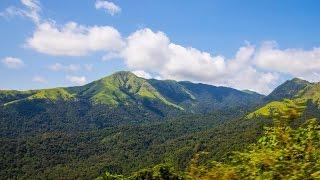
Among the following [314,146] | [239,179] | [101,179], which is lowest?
[101,179]

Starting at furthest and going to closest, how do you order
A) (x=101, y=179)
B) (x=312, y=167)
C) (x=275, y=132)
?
(x=101, y=179) < (x=275, y=132) < (x=312, y=167)

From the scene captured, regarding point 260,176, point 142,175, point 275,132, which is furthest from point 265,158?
point 142,175

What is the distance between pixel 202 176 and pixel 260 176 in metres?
1.08

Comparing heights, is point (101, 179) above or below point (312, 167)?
below

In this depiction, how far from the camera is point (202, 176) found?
8.85 meters

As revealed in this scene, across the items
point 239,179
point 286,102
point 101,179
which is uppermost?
point 286,102

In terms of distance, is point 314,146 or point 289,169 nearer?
point 289,169

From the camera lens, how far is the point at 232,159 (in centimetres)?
998

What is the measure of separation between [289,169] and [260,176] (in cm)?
53

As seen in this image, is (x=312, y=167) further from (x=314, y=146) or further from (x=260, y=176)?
(x=314, y=146)

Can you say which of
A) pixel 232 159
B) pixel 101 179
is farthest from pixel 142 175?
pixel 232 159

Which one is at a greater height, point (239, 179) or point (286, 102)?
point (286, 102)

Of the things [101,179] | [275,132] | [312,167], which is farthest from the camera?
[101,179]

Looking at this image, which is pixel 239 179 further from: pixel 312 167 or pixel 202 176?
pixel 312 167
